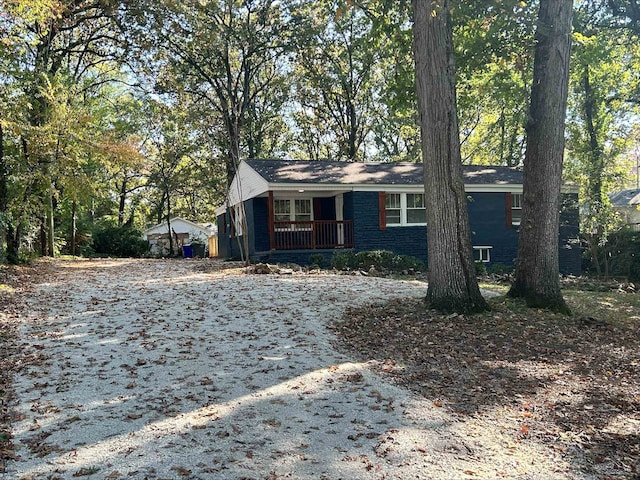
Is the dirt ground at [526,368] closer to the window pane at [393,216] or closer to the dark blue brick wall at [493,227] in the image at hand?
the window pane at [393,216]

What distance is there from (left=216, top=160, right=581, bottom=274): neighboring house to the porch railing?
35 mm

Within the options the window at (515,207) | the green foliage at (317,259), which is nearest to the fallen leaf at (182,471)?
the green foliage at (317,259)

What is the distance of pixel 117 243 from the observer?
101 feet

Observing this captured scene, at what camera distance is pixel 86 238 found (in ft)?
98.8

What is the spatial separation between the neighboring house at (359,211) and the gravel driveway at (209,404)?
9012 millimetres

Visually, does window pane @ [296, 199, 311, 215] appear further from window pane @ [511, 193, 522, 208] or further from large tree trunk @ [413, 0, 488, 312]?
large tree trunk @ [413, 0, 488, 312]

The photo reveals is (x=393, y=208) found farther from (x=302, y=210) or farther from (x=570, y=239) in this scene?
(x=570, y=239)

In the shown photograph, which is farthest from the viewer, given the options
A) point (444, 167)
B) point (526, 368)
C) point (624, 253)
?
point (624, 253)

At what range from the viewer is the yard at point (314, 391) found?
3.37 m

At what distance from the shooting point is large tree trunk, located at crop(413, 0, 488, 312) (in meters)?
7.48

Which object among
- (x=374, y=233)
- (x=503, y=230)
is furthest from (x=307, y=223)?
(x=503, y=230)

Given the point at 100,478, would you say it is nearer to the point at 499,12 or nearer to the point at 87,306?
the point at 87,306

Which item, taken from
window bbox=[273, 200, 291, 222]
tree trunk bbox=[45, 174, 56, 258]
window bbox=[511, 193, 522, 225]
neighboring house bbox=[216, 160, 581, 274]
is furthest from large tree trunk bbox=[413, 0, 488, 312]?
tree trunk bbox=[45, 174, 56, 258]

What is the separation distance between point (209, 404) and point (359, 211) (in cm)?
1341
